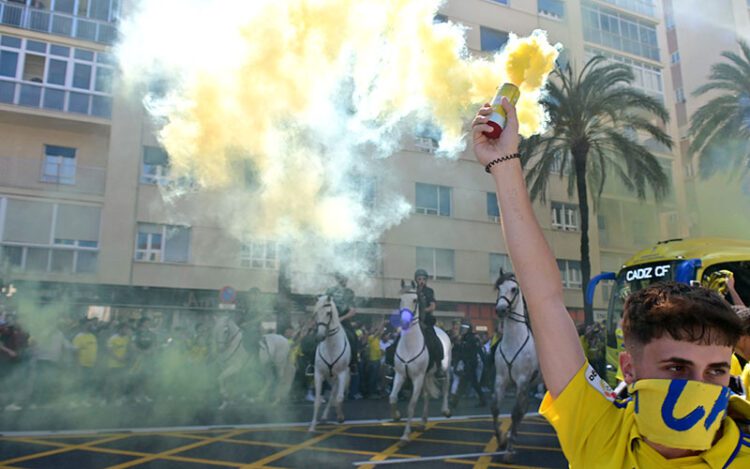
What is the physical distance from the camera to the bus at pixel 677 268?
9805 millimetres

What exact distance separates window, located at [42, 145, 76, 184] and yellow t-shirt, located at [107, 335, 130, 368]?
1051cm

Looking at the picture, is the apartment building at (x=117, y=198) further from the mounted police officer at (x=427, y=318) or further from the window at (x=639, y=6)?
the mounted police officer at (x=427, y=318)

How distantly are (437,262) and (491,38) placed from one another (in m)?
9.38

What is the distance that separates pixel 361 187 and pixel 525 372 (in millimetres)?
9260

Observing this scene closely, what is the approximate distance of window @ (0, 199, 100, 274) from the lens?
17953 mm

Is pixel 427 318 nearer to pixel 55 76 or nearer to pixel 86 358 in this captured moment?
pixel 86 358

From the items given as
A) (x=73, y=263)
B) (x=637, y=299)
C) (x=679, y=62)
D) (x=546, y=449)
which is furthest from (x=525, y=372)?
(x=679, y=62)

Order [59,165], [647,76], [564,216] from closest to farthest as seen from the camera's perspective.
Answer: [59,165] < [564,216] < [647,76]

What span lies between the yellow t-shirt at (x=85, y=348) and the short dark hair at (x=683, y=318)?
11558mm

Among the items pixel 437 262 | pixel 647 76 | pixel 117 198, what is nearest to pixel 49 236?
pixel 117 198

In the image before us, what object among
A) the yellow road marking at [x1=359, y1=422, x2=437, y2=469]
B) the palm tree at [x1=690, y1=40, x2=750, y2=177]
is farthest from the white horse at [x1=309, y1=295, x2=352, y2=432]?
the palm tree at [x1=690, y1=40, x2=750, y2=177]

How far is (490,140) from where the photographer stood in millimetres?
1838

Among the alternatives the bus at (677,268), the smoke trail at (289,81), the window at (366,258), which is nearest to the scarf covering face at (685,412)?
the smoke trail at (289,81)

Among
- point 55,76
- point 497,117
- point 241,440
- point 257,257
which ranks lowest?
point 241,440
